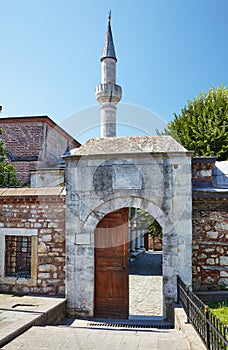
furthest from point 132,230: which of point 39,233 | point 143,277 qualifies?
point 39,233

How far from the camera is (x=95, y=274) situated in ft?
21.4

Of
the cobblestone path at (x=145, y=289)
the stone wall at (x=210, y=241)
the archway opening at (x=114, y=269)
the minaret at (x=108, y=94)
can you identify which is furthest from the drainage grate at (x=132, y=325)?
the minaret at (x=108, y=94)

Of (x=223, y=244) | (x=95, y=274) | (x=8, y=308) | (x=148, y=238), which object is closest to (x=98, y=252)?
(x=95, y=274)

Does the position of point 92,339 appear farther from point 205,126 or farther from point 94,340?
point 205,126

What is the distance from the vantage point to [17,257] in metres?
7.49

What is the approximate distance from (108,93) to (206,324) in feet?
30.1

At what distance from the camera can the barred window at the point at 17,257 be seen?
7.35m

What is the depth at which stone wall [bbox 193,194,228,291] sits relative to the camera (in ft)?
20.6

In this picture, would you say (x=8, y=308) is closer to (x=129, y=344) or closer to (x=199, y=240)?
(x=129, y=344)

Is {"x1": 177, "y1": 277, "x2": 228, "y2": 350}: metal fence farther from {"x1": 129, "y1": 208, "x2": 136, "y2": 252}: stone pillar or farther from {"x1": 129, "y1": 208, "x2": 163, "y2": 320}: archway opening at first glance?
{"x1": 129, "y1": 208, "x2": 136, "y2": 252}: stone pillar

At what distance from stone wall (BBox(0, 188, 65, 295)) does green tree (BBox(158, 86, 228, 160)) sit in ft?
25.7

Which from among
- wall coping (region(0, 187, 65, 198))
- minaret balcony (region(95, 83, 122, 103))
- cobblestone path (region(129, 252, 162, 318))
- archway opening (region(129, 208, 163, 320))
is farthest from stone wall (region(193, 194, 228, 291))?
minaret balcony (region(95, 83, 122, 103))

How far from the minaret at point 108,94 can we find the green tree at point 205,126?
3582 mm

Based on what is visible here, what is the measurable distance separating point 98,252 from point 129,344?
7.77 ft
